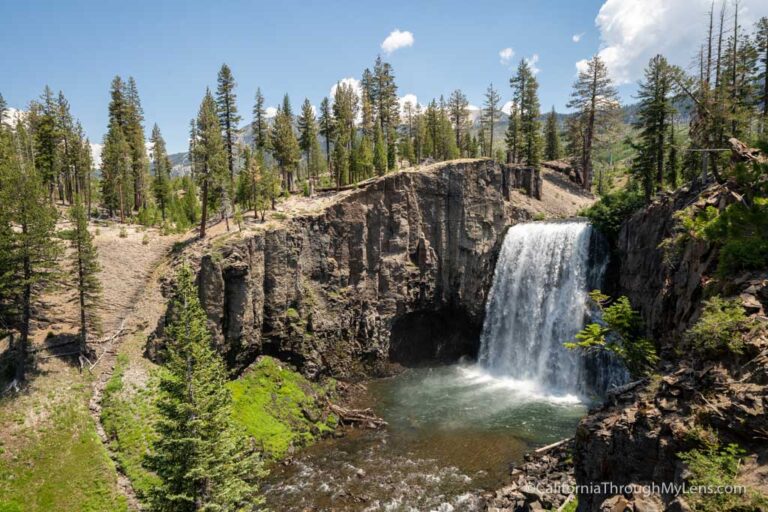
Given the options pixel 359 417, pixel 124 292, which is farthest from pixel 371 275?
pixel 124 292

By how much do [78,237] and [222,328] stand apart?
41.4 feet

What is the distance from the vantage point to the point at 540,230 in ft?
153

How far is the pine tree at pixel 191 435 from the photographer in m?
18.4

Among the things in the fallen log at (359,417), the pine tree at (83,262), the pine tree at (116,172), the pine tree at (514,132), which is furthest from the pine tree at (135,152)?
the pine tree at (514,132)

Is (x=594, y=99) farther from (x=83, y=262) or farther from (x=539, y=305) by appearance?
(x=83, y=262)

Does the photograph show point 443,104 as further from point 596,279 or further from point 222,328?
point 222,328

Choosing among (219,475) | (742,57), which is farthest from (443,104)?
(219,475)

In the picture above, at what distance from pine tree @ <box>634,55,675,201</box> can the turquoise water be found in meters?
21.9

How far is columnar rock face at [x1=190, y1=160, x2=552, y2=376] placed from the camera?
38.3 m

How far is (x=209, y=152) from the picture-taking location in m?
43.0

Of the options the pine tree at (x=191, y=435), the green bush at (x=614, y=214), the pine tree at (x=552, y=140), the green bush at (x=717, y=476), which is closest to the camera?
the green bush at (x=717, y=476)

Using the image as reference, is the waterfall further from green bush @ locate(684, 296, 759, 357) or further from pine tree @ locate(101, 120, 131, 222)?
pine tree @ locate(101, 120, 131, 222)

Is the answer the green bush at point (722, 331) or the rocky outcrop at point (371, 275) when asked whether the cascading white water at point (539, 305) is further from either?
the green bush at point (722, 331)

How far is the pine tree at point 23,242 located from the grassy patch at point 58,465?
4.55 m
